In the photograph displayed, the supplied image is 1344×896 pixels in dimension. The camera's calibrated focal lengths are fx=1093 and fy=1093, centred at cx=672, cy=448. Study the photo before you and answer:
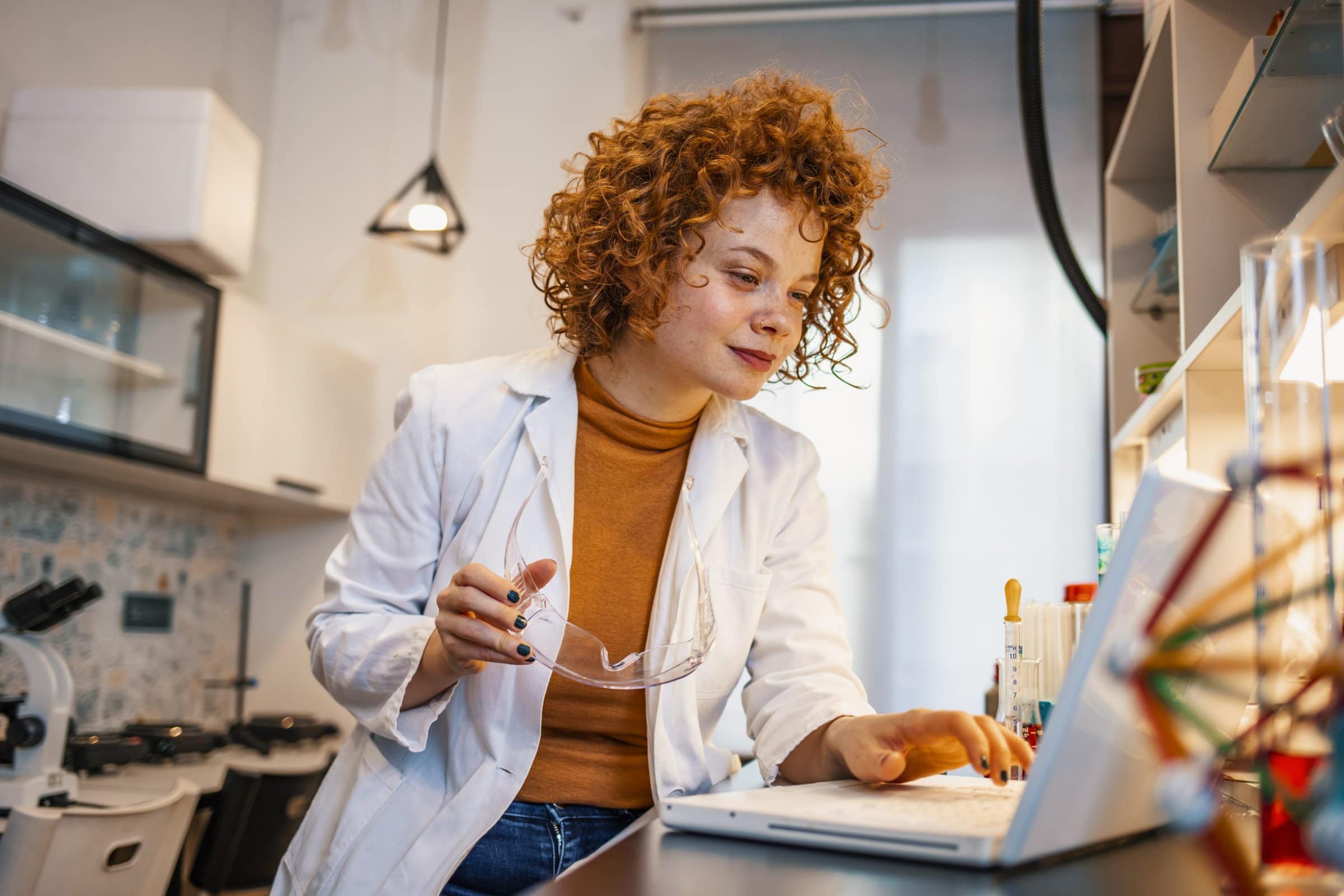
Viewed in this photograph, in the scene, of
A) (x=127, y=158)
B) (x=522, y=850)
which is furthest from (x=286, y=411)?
(x=522, y=850)

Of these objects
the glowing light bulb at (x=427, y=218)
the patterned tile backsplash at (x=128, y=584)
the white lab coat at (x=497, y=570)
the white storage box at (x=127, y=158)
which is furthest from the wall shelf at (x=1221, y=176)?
the patterned tile backsplash at (x=128, y=584)

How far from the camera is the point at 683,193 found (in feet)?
3.99

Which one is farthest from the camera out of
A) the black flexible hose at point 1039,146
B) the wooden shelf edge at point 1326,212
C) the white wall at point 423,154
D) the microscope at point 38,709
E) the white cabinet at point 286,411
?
the white wall at point 423,154

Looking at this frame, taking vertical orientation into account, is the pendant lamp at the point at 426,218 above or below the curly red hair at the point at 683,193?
above

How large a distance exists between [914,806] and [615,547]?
1.80 feet

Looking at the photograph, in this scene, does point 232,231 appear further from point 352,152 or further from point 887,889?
point 887,889

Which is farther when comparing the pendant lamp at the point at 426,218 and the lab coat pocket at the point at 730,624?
the pendant lamp at the point at 426,218

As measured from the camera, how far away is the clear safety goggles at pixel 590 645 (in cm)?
90

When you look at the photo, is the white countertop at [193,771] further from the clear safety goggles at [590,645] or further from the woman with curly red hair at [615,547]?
the clear safety goggles at [590,645]

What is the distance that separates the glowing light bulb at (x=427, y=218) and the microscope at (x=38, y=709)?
48.4 inches

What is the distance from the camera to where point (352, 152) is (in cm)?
354

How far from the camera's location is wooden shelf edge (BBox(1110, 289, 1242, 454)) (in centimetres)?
119

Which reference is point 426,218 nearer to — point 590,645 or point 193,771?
point 193,771

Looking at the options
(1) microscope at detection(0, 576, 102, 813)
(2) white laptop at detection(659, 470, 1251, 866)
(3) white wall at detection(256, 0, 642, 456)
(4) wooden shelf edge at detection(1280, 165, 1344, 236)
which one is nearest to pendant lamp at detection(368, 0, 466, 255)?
(3) white wall at detection(256, 0, 642, 456)
